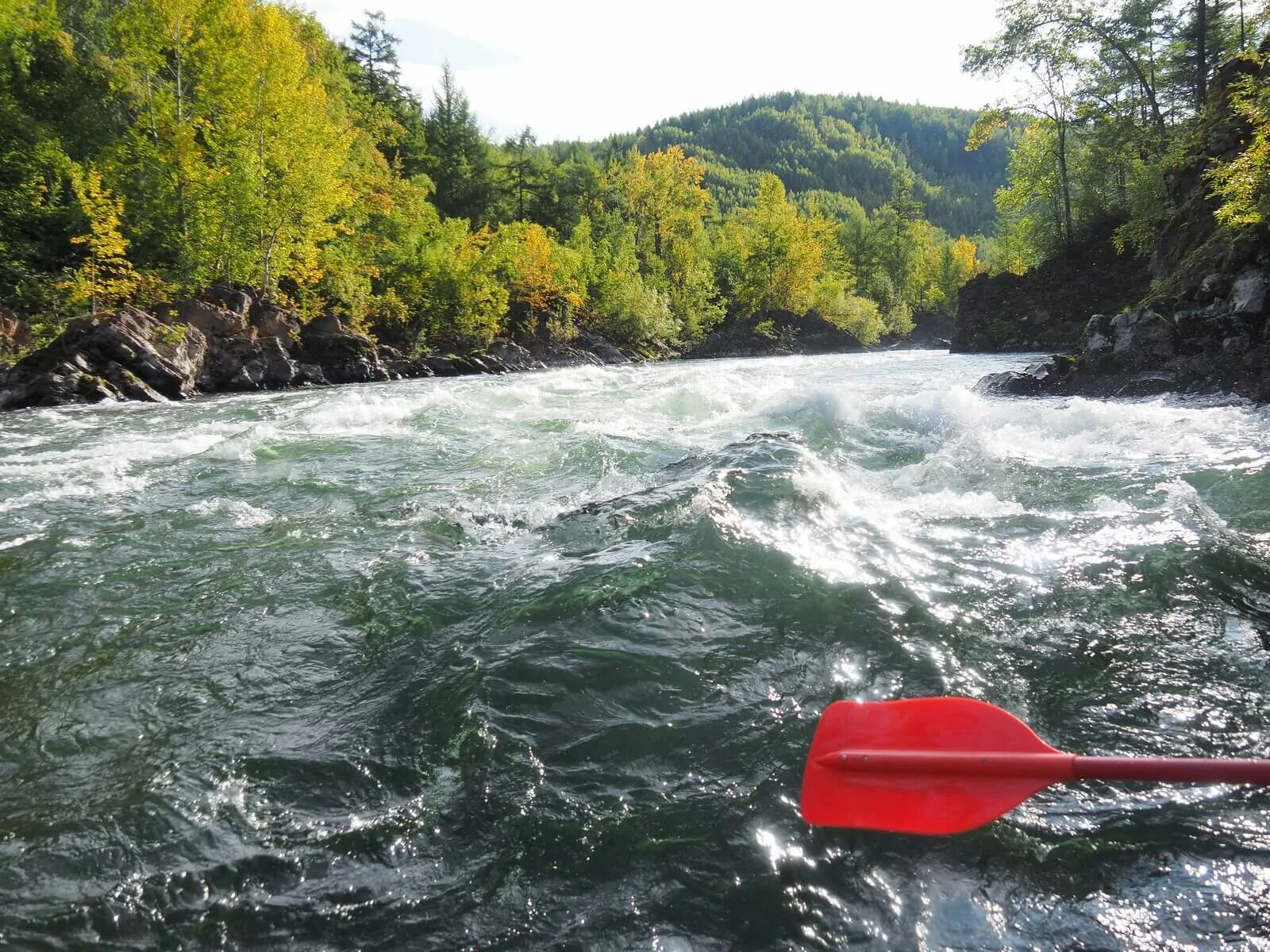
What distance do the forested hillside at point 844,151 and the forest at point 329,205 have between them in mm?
71396

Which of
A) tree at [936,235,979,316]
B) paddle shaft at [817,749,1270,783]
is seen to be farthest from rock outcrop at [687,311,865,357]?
paddle shaft at [817,749,1270,783]

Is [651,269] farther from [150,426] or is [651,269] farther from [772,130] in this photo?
[772,130]

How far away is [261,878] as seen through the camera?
2012 mm

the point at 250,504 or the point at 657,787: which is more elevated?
the point at 250,504

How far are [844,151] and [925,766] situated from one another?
171 m

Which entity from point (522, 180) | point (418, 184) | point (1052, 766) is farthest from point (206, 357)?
point (522, 180)

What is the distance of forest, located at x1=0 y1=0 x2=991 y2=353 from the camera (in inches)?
618

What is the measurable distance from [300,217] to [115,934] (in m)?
20.2

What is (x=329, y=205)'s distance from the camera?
59.7 ft

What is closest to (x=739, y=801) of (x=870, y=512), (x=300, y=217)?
(x=870, y=512)

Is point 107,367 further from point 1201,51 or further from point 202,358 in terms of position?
point 1201,51

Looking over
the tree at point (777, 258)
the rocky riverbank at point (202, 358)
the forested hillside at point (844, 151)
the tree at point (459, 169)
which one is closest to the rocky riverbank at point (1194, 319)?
the rocky riverbank at point (202, 358)

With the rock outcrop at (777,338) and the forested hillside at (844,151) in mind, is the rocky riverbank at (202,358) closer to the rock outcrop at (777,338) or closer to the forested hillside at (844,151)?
the rock outcrop at (777,338)

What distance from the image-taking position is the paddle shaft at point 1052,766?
65.7 inches
